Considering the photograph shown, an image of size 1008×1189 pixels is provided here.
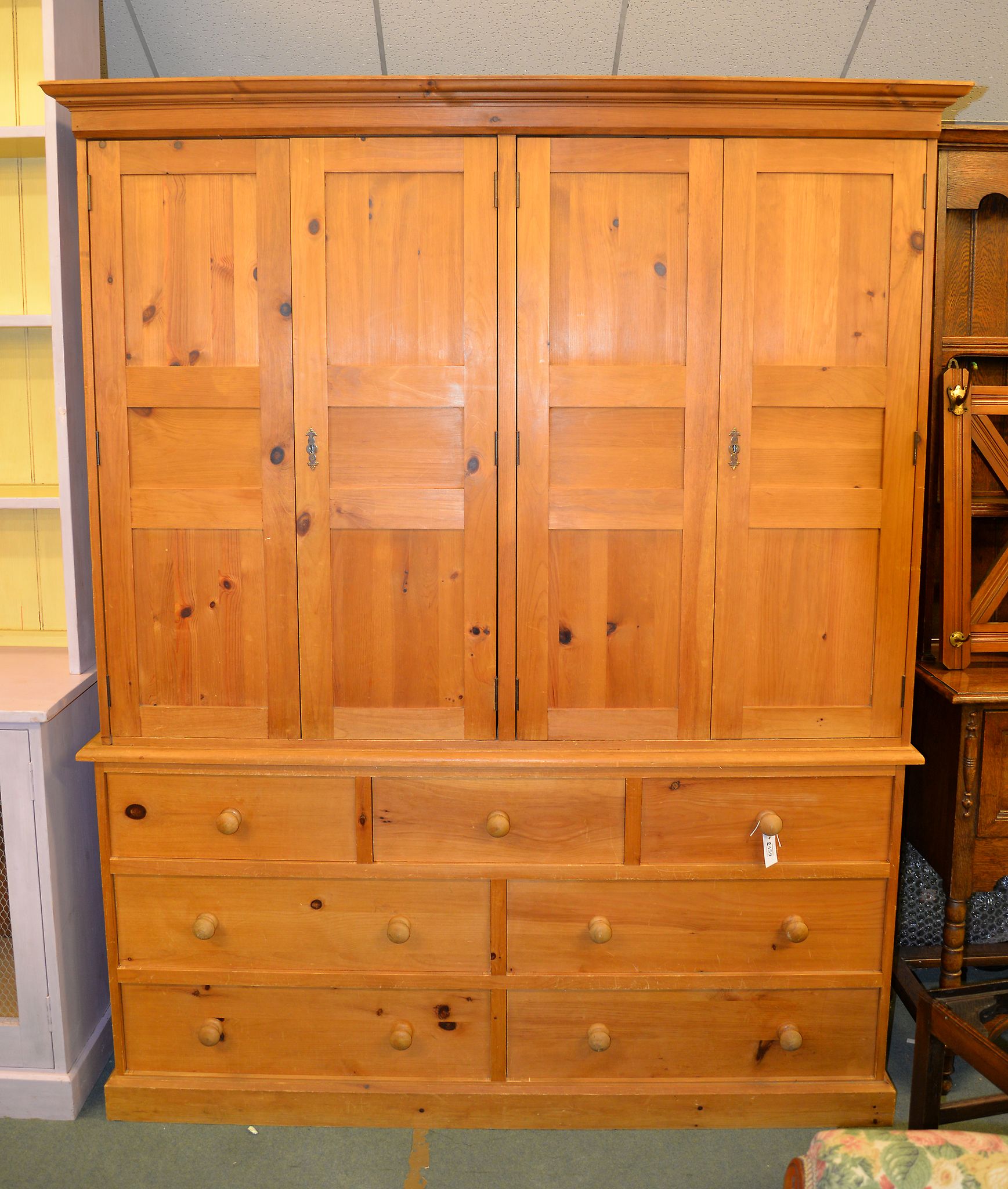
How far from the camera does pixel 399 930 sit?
1.90 meters

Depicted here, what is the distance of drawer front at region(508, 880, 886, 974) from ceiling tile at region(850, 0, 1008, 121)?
6.27 feet

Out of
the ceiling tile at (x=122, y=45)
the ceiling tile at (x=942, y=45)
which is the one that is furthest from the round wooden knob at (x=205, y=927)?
the ceiling tile at (x=942, y=45)

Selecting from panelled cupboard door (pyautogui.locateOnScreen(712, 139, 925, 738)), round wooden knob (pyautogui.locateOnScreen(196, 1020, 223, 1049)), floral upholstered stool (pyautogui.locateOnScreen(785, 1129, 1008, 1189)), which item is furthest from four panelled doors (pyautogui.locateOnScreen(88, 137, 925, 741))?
floral upholstered stool (pyautogui.locateOnScreen(785, 1129, 1008, 1189))

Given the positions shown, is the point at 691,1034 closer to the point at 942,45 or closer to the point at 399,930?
the point at 399,930

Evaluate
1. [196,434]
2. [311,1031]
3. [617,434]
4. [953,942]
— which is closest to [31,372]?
[196,434]

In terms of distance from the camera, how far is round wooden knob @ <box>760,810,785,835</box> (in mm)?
1879

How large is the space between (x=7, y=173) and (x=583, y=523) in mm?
1707

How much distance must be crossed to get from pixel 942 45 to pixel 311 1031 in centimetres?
272

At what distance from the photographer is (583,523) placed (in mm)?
1853

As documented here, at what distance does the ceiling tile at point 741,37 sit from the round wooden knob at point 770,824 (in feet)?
5.76

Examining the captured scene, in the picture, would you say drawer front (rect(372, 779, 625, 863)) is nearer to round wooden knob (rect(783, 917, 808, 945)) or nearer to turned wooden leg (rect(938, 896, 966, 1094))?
round wooden knob (rect(783, 917, 808, 945))

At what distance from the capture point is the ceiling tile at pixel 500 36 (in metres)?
2.04

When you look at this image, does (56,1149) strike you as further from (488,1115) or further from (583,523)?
(583,523)

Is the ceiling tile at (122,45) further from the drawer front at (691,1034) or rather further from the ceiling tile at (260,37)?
the drawer front at (691,1034)
